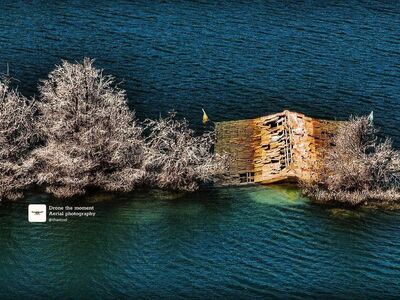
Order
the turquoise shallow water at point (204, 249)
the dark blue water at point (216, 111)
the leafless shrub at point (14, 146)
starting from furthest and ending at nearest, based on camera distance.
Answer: the leafless shrub at point (14, 146) → the dark blue water at point (216, 111) → the turquoise shallow water at point (204, 249)

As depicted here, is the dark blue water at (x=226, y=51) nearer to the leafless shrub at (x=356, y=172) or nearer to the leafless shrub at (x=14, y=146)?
the leafless shrub at (x=356, y=172)

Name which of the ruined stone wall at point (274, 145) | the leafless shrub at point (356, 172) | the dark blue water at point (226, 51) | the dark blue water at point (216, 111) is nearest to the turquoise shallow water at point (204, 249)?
the dark blue water at point (216, 111)

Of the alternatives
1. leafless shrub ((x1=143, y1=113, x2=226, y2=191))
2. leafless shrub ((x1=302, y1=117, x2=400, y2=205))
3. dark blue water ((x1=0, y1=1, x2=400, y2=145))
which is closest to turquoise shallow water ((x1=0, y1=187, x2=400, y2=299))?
leafless shrub ((x1=143, y1=113, x2=226, y2=191))

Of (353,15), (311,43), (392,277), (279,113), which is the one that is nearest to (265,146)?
(279,113)

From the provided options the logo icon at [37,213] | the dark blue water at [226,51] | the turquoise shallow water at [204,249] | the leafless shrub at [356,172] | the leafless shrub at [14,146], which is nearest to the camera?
the turquoise shallow water at [204,249]

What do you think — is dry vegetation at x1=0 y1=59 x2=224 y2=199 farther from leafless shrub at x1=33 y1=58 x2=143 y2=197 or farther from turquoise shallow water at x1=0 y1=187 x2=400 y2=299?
turquoise shallow water at x1=0 y1=187 x2=400 y2=299

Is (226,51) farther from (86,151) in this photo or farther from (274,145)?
(86,151)

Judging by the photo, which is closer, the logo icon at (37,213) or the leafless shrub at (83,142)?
the logo icon at (37,213)
